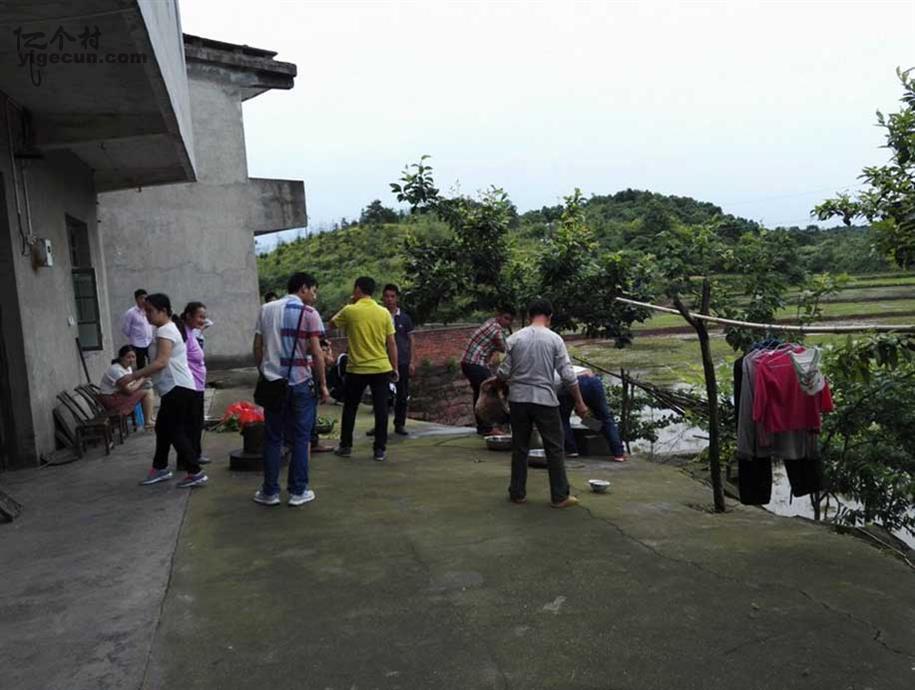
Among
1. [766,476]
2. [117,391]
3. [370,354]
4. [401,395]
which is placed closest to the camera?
[766,476]

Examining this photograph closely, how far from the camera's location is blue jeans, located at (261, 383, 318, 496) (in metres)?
5.60

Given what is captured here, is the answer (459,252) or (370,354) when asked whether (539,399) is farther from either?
(459,252)

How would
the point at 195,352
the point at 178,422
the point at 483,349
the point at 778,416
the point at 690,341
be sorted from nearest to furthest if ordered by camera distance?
the point at 778,416 → the point at 178,422 → the point at 195,352 → the point at 483,349 → the point at 690,341

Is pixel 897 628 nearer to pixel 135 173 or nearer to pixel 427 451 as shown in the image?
pixel 427 451

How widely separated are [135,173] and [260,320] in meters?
6.57

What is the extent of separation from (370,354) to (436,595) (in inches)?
142

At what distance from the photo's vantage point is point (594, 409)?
7750 millimetres

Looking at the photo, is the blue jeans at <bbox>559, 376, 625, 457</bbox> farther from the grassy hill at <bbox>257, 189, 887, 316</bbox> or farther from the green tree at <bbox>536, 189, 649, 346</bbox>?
the grassy hill at <bbox>257, 189, 887, 316</bbox>

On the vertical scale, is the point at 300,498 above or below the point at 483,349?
below

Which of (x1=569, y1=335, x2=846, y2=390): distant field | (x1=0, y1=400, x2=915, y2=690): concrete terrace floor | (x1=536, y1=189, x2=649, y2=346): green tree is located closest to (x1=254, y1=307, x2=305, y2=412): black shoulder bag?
(x1=0, y1=400, x2=915, y2=690): concrete terrace floor

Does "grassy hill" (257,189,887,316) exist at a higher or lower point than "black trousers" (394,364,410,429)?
higher

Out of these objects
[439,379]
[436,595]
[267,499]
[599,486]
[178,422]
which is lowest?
[439,379]

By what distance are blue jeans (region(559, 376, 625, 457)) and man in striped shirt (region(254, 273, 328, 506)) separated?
2857mm

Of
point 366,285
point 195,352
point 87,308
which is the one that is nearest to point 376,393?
point 366,285
